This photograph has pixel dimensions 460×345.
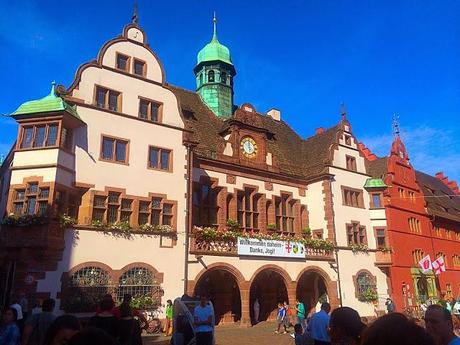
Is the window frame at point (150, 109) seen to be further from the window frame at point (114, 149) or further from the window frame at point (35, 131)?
the window frame at point (35, 131)

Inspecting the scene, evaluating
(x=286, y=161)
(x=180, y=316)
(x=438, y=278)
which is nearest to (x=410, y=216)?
(x=438, y=278)

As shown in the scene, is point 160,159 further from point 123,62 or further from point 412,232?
point 412,232

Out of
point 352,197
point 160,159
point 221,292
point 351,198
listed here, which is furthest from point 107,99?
point 352,197

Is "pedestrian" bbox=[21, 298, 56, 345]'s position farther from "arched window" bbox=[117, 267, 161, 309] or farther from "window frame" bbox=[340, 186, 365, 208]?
"window frame" bbox=[340, 186, 365, 208]

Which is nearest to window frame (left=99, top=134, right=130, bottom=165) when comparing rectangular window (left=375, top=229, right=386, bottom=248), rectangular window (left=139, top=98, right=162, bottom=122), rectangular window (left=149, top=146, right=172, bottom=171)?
rectangular window (left=149, top=146, right=172, bottom=171)

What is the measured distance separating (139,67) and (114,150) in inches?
225

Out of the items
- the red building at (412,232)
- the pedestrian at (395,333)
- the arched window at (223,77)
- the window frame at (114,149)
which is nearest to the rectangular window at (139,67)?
the window frame at (114,149)

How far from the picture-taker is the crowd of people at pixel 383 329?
7.54ft

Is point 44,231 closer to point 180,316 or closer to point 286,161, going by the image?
point 180,316

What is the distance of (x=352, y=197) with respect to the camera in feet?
108

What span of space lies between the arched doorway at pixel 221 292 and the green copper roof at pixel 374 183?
1467 centimetres

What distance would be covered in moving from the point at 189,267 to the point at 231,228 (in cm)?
453

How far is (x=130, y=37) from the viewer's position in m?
24.2

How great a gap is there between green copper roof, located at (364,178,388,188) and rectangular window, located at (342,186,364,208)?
937 mm
